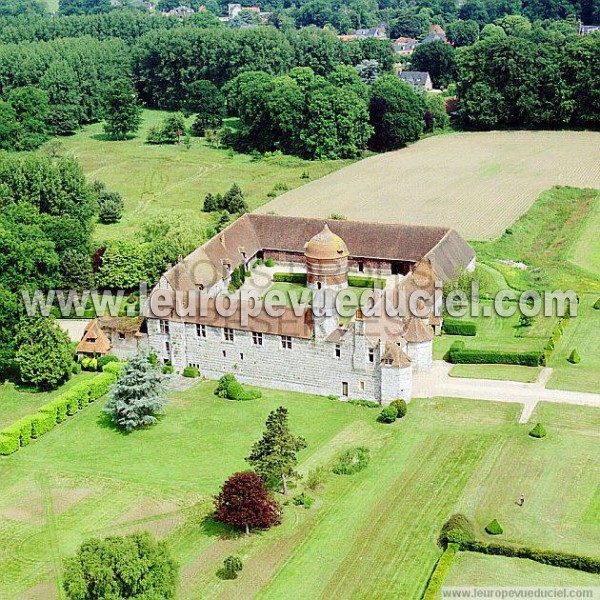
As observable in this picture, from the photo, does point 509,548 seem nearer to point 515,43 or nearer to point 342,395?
point 342,395

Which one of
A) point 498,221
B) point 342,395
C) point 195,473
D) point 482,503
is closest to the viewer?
point 482,503

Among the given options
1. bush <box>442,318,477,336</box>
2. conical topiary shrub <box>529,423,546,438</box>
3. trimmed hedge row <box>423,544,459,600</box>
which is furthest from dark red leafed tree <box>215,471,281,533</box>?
bush <box>442,318,477,336</box>

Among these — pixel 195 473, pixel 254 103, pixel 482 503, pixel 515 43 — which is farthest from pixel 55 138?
pixel 482 503

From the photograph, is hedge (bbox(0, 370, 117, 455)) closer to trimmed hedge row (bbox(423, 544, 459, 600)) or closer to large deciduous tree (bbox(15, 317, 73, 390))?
large deciduous tree (bbox(15, 317, 73, 390))

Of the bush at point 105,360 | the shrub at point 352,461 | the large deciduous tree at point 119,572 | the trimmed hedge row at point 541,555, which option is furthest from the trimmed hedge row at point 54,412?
the trimmed hedge row at point 541,555

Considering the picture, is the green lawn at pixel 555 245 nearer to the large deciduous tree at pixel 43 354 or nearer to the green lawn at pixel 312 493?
the green lawn at pixel 312 493
